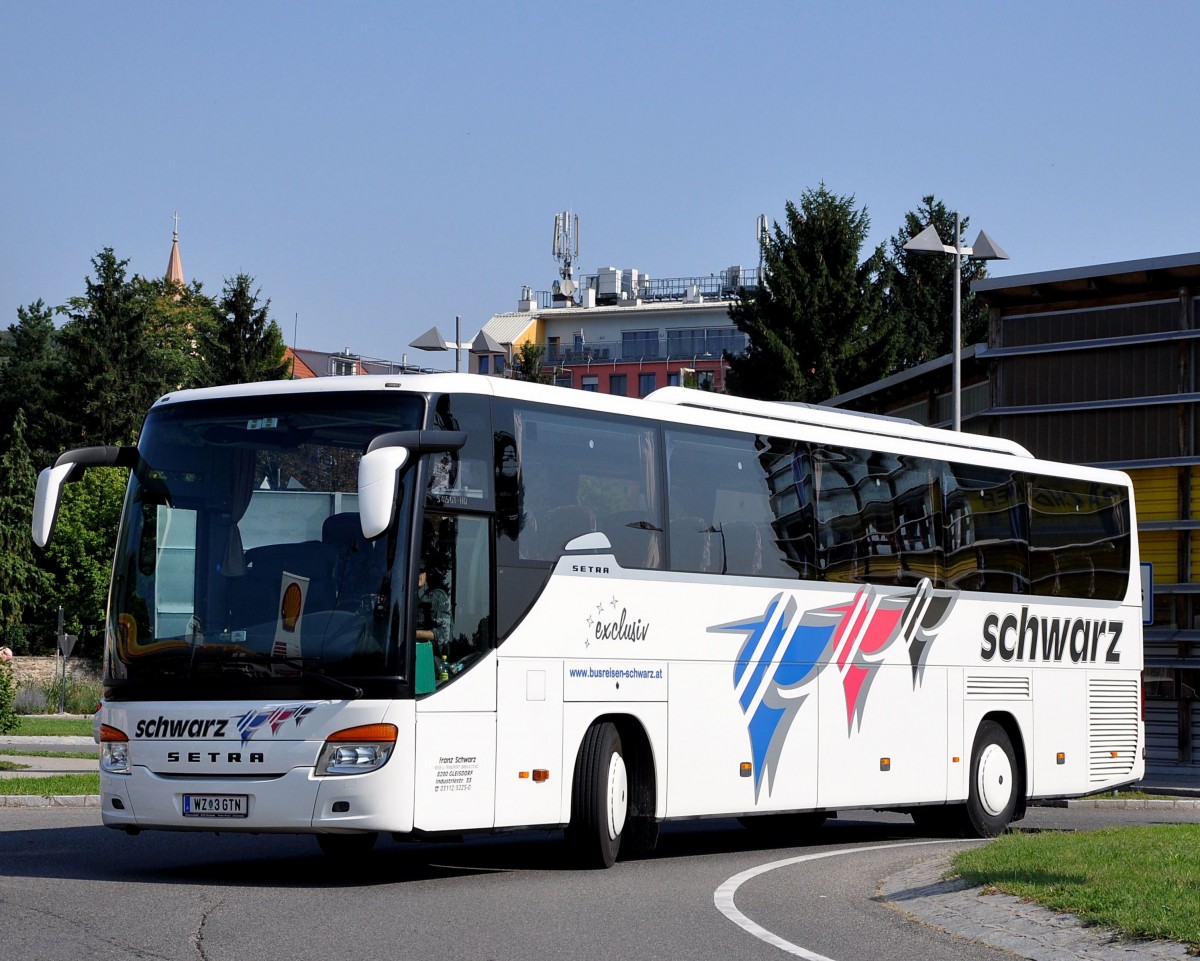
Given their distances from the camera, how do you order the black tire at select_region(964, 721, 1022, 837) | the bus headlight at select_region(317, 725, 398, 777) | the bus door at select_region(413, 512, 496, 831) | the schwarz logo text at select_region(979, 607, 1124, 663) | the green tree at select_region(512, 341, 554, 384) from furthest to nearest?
the green tree at select_region(512, 341, 554, 384), the schwarz logo text at select_region(979, 607, 1124, 663), the black tire at select_region(964, 721, 1022, 837), the bus door at select_region(413, 512, 496, 831), the bus headlight at select_region(317, 725, 398, 777)

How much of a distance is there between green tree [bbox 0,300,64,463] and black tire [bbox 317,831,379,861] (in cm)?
7220

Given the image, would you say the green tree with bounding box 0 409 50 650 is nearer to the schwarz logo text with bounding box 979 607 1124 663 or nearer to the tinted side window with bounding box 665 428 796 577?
the schwarz logo text with bounding box 979 607 1124 663

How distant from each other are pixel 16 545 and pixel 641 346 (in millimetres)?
58193

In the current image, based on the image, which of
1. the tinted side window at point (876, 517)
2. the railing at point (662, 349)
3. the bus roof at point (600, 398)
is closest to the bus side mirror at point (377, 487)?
the bus roof at point (600, 398)

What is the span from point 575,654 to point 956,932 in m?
3.89

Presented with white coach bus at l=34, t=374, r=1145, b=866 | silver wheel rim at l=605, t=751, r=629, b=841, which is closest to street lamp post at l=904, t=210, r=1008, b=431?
white coach bus at l=34, t=374, r=1145, b=866

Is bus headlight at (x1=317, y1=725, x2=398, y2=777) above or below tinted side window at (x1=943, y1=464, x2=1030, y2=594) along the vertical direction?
below

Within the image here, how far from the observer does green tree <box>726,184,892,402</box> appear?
6481cm

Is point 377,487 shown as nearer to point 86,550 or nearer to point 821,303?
point 821,303

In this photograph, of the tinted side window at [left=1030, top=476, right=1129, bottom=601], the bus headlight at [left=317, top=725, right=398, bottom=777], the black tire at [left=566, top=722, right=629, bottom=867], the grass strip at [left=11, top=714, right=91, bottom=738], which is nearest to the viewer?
the bus headlight at [left=317, top=725, right=398, bottom=777]

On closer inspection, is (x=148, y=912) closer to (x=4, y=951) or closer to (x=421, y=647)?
(x=4, y=951)

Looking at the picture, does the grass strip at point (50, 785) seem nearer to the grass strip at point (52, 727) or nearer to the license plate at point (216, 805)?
the license plate at point (216, 805)

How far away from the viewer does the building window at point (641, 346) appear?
425 ft

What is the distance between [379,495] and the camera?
37.3 ft
